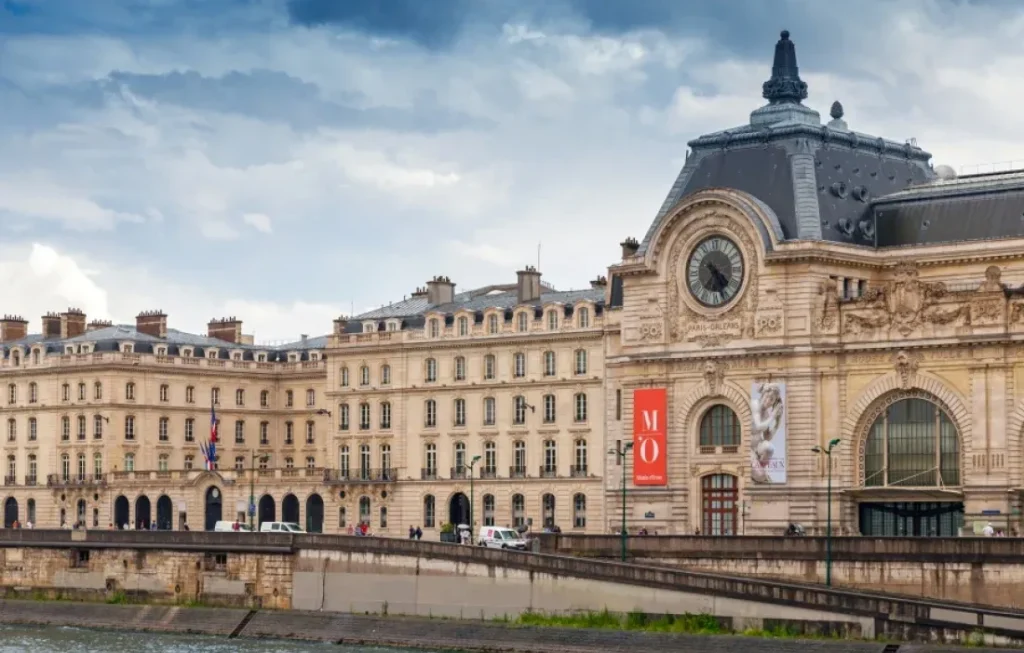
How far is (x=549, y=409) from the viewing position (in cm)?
12212

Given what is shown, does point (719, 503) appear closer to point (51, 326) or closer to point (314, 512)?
point (314, 512)

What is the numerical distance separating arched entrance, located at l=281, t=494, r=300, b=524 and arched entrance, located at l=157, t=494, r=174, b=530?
7.20 metres

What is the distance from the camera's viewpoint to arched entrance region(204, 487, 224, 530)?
135 metres

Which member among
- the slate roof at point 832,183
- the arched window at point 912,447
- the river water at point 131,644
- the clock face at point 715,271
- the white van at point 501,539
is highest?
the slate roof at point 832,183

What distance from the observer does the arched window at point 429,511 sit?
125750 mm

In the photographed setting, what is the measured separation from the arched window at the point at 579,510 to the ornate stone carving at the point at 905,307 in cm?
2524

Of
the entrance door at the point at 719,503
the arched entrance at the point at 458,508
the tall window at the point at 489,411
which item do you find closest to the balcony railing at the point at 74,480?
the arched entrance at the point at 458,508

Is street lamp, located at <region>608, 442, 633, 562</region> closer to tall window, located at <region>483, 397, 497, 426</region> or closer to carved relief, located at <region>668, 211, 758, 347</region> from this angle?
carved relief, located at <region>668, 211, 758, 347</region>

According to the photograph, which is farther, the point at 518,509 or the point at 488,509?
the point at 488,509

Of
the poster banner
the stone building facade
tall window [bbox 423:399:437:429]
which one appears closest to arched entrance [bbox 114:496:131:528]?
the stone building facade

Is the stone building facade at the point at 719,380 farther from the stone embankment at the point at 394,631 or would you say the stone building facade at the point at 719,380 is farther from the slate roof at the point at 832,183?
the stone embankment at the point at 394,631

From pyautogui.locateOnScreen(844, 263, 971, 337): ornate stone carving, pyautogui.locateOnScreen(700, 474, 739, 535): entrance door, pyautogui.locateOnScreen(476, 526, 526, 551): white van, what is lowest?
pyautogui.locateOnScreen(476, 526, 526, 551): white van

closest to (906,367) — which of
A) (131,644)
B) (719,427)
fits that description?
(719,427)

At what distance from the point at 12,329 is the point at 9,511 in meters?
12.6
